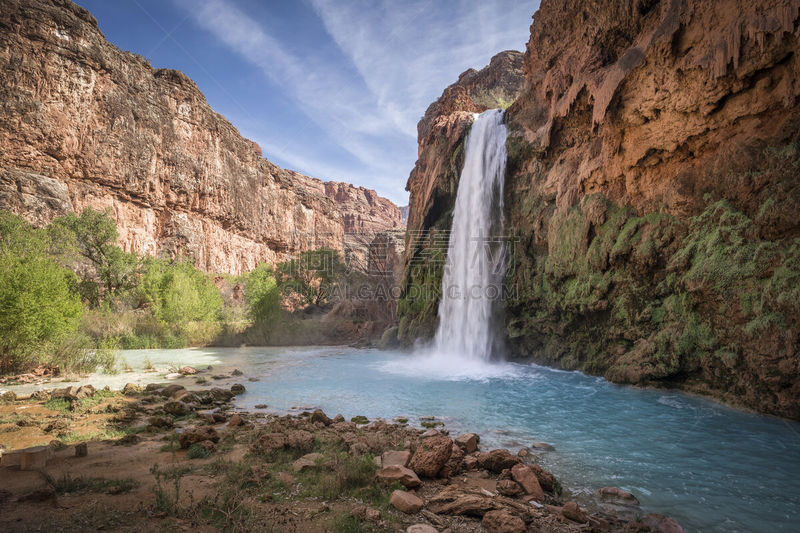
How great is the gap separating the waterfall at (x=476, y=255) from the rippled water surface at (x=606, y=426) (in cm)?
392

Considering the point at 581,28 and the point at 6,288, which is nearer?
the point at 6,288

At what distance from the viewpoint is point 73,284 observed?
2183 cm

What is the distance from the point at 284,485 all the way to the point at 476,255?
16.4 metres

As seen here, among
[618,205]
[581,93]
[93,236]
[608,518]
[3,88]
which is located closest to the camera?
[608,518]

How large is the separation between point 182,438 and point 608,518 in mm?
5117

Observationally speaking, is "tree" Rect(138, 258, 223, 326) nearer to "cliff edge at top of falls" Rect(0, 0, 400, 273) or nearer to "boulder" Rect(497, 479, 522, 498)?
"cliff edge at top of falls" Rect(0, 0, 400, 273)

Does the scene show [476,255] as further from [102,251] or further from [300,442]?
[102,251]

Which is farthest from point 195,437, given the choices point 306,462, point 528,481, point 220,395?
point 528,481

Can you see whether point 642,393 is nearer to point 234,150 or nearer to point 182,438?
point 182,438

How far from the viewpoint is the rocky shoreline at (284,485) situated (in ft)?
9.57

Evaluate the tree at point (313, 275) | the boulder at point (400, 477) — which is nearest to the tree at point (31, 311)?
the boulder at point (400, 477)

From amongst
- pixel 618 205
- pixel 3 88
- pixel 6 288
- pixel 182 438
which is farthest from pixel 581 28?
pixel 3 88

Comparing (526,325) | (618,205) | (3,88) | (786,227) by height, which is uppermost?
(3,88)

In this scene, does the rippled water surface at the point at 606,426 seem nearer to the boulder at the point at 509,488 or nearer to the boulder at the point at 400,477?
the boulder at the point at 509,488
